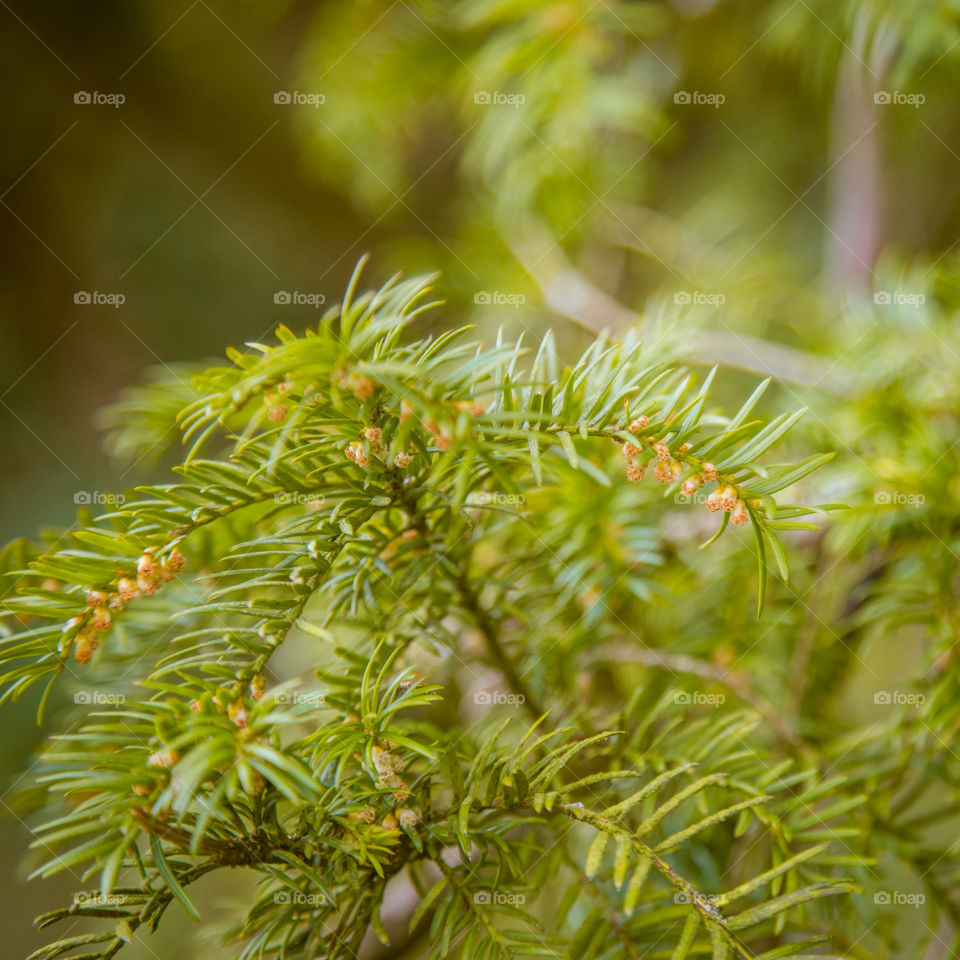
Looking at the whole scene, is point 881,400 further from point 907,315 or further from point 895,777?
point 895,777

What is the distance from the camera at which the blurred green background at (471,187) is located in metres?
0.68

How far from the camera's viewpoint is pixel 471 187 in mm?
1120

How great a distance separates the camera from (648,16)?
0.74 meters

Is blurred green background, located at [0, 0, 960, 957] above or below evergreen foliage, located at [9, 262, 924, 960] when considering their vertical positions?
above

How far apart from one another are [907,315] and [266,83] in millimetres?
1263

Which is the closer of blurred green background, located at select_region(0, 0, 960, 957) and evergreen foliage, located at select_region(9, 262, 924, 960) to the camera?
evergreen foliage, located at select_region(9, 262, 924, 960)

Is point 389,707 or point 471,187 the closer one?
point 389,707

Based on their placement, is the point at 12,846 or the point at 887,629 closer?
the point at 887,629

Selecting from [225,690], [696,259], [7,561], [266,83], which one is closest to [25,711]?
[7,561]

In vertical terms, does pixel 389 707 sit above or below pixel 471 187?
below

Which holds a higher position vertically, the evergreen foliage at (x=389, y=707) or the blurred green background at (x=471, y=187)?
the blurred green background at (x=471, y=187)

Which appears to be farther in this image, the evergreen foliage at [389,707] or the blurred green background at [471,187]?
the blurred green background at [471,187]

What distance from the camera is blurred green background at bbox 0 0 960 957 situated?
26.7 inches

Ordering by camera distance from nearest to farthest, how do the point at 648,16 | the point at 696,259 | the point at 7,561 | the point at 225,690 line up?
the point at 225,690 < the point at 7,561 < the point at 648,16 < the point at 696,259
